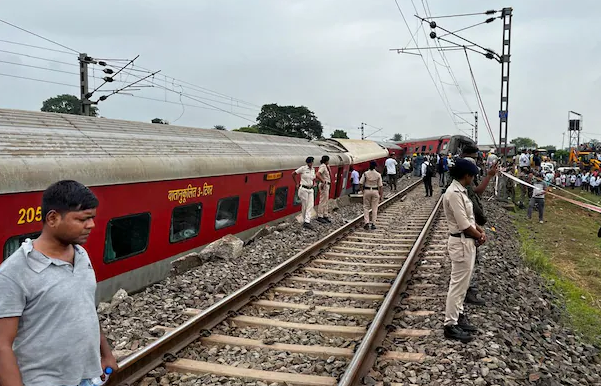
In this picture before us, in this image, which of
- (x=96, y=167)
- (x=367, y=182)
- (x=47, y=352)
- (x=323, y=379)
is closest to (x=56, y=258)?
(x=47, y=352)

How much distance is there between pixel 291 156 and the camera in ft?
45.6

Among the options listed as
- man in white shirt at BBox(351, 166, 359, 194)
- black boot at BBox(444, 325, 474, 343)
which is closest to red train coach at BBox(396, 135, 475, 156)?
man in white shirt at BBox(351, 166, 359, 194)

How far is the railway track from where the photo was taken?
4449mm

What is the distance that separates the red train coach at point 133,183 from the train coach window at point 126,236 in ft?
0.05

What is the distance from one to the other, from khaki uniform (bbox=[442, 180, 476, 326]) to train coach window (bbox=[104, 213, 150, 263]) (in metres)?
4.58

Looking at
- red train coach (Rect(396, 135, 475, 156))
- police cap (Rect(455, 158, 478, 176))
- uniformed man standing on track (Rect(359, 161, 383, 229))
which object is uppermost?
red train coach (Rect(396, 135, 475, 156))

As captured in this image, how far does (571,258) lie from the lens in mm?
11484

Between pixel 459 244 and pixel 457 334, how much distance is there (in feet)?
3.07

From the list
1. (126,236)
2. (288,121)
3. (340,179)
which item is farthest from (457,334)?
(288,121)

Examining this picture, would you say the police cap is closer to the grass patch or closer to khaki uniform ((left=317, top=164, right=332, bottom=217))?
the grass patch

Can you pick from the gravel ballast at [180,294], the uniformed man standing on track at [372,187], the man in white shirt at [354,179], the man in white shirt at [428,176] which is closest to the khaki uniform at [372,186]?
the uniformed man standing on track at [372,187]

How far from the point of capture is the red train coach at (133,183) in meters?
5.47

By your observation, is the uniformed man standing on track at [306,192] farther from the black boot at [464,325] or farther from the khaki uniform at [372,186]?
the black boot at [464,325]

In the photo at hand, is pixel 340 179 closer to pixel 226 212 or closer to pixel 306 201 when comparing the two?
pixel 306 201
